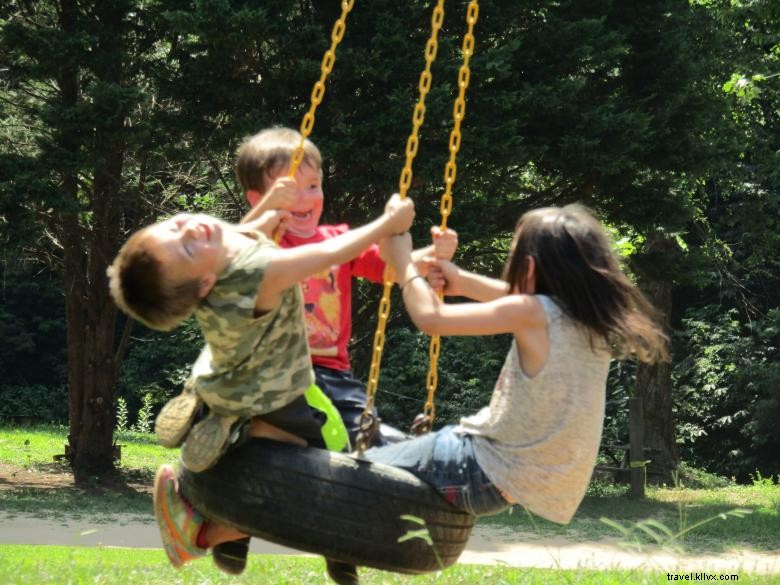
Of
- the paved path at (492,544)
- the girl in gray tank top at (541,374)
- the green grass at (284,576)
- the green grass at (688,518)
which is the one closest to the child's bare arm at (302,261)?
the girl in gray tank top at (541,374)

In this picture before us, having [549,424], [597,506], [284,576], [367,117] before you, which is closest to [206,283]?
[549,424]

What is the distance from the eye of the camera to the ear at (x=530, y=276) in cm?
307

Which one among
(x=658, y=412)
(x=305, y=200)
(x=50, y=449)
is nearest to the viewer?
(x=305, y=200)

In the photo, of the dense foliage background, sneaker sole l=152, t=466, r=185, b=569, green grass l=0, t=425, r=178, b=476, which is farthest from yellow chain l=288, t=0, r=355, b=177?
green grass l=0, t=425, r=178, b=476

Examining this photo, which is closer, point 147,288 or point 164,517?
point 147,288

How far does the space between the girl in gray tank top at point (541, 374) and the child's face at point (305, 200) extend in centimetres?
55

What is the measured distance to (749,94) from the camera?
1130cm

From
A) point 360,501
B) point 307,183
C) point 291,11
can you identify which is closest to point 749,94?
point 291,11

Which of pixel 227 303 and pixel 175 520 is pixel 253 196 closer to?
pixel 227 303

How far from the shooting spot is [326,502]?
2885 millimetres

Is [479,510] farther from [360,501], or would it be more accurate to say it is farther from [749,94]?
[749,94]

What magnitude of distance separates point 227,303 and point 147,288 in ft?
0.67

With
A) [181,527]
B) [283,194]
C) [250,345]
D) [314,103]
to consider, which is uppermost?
[314,103]

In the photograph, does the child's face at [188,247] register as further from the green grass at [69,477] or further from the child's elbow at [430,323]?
the green grass at [69,477]
